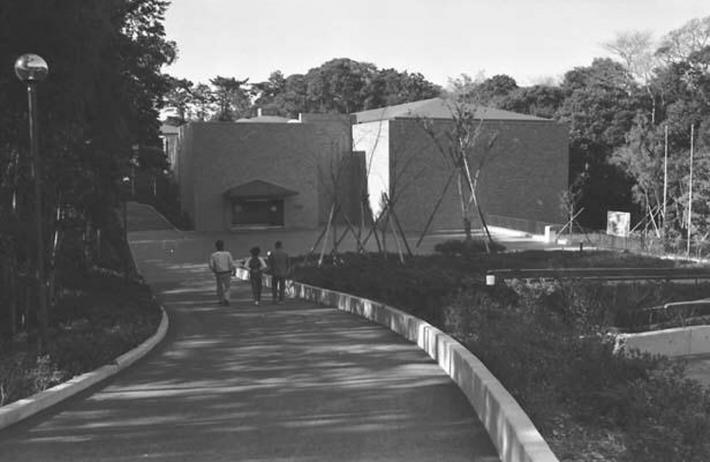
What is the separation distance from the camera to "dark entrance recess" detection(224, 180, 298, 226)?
A: 48.0m

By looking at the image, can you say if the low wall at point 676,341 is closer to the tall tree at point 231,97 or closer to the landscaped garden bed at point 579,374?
the landscaped garden bed at point 579,374

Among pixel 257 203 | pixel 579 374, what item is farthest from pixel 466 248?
pixel 579 374

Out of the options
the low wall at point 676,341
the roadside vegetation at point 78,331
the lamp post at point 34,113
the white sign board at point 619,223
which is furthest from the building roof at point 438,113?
the lamp post at point 34,113

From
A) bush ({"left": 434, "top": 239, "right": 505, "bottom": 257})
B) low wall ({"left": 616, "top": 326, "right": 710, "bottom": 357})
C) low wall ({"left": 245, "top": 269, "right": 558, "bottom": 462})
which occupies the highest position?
bush ({"left": 434, "top": 239, "right": 505, "bottom": 257})

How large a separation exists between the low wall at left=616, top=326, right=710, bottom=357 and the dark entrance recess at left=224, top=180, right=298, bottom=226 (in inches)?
1491

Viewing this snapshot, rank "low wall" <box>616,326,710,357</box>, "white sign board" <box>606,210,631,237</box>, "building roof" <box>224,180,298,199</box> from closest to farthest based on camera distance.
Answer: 1. "low wall" <box>616,326,710,357</box>
2. "white sign board" <box>606,210,631,237</box>
3. "building roof" <box>224,180,298,199</box>

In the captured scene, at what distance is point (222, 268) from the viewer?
52.9ft

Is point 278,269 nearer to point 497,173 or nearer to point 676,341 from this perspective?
point 676,341

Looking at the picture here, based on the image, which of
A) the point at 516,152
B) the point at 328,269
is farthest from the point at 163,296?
the point at 516,152

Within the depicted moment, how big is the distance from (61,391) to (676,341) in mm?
9570

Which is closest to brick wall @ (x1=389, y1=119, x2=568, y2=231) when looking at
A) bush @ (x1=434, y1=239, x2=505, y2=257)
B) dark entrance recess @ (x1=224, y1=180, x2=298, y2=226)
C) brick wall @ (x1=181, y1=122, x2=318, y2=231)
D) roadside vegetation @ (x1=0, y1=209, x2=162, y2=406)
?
brick wall @ (x1=181, y1=122, x2=318, y2=231)

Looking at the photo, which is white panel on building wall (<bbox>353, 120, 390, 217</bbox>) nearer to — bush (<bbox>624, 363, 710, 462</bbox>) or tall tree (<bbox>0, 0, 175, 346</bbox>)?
tall tree (<bbox>0, 0, 175, 346</bbox>)

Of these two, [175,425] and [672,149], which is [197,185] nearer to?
[672,149]

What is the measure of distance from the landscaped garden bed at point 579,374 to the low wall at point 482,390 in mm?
255
